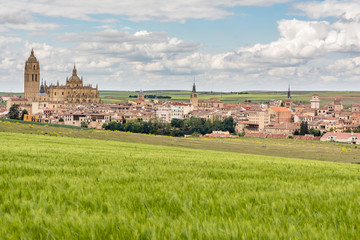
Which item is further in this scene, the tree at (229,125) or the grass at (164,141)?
the tree at (229,125)

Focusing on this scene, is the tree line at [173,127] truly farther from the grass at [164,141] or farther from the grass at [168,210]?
the grass at [168,210]

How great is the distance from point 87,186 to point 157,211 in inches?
82.8

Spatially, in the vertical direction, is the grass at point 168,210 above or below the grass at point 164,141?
above

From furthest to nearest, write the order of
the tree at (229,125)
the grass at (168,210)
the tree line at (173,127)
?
the tree at (229,125) → the tree line at (173,127) → the grass at (168,210)

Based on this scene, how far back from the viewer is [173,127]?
16850 centimetres

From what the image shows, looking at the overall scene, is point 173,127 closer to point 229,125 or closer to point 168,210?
point 229,125

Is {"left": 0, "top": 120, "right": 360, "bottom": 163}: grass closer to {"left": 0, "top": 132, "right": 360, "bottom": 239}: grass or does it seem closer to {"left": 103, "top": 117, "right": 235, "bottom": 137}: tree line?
{"left": 0, "top": 132, "right": 360, "bottom": 239}: grass

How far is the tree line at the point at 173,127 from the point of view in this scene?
14700cm

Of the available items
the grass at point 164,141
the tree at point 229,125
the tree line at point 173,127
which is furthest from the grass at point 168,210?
the tree at point 229,125

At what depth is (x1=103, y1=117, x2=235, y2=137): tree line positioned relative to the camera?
147000 mm

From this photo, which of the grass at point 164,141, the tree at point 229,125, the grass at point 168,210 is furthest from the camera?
the tree at point 229,125

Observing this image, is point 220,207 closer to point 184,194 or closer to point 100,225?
point 184,194

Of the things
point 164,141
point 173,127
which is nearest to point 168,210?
point 164,141

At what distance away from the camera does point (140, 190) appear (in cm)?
696
